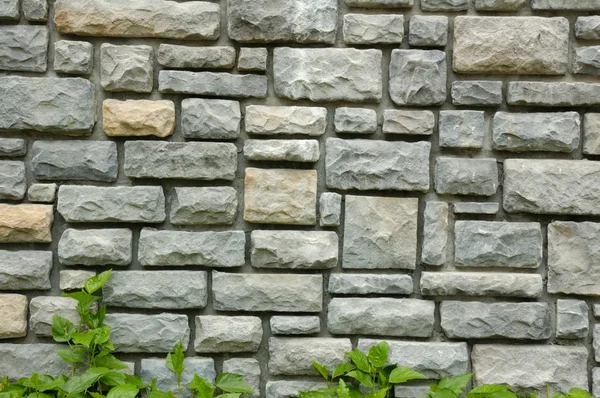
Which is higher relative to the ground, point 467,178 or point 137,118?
point 137,118

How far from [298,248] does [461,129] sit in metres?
0.73

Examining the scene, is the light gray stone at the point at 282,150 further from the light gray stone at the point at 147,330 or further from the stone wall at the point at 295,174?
the light gray stone at the point at 147,330

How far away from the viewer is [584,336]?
82.0 inches

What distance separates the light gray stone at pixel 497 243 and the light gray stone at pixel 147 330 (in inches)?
41.2

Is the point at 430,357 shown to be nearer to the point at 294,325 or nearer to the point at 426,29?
the point at 294,325

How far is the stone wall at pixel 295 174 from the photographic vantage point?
6.73 ft

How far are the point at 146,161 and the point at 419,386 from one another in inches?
50.6

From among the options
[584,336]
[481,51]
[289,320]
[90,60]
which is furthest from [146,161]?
[584,336]

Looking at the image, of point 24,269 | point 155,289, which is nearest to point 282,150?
point 155,289

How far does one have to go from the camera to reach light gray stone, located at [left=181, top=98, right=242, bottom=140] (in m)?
2.05

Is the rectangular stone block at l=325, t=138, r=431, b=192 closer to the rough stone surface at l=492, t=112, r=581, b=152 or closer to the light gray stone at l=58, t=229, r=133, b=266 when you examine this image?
the rough stone surface at l=492, t=112, r=581, b=152

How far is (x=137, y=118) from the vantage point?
2.04 meters

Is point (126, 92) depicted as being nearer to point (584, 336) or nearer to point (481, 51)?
point (481, 51)

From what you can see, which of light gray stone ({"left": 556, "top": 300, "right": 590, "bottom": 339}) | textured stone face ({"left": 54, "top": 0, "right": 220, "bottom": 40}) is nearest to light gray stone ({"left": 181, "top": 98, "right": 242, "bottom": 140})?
textured stone face ({"left": 54, "top": 0, "right": 220, "bottom": 40})
